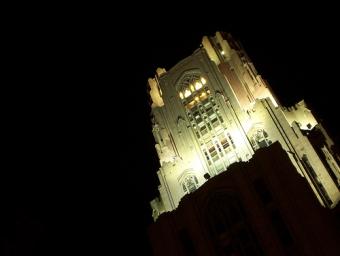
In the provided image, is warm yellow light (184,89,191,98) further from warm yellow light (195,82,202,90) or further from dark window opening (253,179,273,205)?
dark window opening (253,179,273,205)

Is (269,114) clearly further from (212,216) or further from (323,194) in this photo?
(212,216)

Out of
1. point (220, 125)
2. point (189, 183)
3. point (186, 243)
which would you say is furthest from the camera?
point (220, 125)

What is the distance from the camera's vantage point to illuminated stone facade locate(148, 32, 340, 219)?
37.8 meters

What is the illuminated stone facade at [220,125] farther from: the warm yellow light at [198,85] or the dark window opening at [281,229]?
the dark window opening at [281,229]

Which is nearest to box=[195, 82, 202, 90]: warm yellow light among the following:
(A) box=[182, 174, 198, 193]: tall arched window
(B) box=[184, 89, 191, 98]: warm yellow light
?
(B) box=[184, 89, 191, 98]: warm yellow light

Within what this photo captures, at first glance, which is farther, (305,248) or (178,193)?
(178,193)

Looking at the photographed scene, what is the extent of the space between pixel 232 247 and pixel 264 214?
143 inches

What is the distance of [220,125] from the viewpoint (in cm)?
4566

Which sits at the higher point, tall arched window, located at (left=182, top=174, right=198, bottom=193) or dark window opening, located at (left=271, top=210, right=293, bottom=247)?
tall arched window, located at (left=182, top=174, right=198, bottom=193)

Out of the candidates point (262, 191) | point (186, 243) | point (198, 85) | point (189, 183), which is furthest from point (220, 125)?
point (186, 243)

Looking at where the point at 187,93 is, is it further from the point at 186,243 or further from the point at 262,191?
the point at 186,243

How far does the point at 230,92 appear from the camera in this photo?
47.8 metres

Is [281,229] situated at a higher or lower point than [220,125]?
lower

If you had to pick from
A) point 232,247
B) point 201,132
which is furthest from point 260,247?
point 201,132
